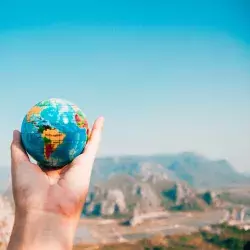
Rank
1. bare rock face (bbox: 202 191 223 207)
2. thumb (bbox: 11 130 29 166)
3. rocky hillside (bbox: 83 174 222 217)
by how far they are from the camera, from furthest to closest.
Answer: bare rock face (bbox: 202 191 223 207) < rocky hillside (bbox: 83 174 222 217) < thumb (bbox: 11 130 29 166)

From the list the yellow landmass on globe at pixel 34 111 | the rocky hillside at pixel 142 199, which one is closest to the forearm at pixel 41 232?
the yellow landmass on globe at pixel 34 111

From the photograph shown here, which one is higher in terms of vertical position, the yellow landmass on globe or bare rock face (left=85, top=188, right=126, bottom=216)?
the yellow landmass on globe

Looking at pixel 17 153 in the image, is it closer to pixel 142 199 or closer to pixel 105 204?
pixel 105 204

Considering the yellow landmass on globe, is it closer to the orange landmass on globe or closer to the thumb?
the orange landmass on globe

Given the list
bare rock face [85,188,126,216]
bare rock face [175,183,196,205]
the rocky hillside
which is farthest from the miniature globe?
bare rock face [175,183,196,205]

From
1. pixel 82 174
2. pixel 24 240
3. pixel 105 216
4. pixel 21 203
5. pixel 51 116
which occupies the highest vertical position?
pixel 51 116

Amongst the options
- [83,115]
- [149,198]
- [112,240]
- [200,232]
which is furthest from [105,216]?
[83,115]

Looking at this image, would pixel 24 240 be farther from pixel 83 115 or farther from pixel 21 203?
pixel 83 115
